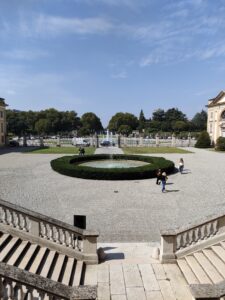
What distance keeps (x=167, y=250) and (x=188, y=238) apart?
2.60 feet

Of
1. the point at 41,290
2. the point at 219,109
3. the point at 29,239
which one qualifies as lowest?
the point at 29,239

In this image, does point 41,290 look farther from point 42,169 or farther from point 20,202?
point 42,169

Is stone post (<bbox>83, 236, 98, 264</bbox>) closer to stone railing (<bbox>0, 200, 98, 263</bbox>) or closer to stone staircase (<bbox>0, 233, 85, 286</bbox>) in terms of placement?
stone railing (<bbox>0, 200, 98, 263</bbox>)

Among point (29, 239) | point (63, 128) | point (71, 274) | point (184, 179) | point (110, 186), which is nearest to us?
point (71, 274)

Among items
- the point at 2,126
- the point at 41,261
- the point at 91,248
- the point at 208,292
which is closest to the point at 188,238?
the point at 91,248

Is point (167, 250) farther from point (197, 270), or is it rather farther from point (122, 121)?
point (122, 121)

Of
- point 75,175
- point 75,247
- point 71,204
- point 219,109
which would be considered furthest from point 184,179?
point 219,109

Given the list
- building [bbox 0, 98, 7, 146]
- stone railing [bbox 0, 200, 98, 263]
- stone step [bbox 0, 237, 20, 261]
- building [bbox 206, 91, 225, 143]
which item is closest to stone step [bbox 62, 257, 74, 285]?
stone railing [bbox 0, 200, 98, 263]

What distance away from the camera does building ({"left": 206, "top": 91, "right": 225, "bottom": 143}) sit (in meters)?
55.1

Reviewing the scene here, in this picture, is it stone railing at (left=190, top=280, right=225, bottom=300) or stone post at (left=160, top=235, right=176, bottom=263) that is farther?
stone post at (left=160, top=235, right=176, bottom=263)

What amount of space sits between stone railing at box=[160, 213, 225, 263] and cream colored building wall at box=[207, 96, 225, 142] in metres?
49.8

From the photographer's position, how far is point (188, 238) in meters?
8.84

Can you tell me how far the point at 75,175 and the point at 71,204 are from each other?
7.10 meters

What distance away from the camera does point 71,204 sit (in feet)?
48.3
